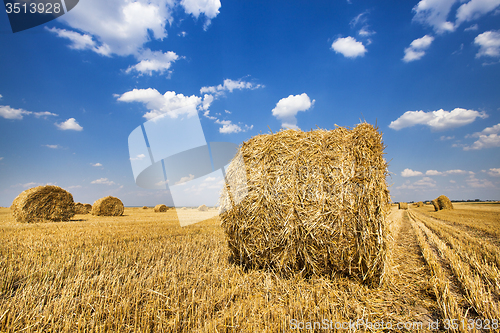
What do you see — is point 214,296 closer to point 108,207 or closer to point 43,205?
point 43,205

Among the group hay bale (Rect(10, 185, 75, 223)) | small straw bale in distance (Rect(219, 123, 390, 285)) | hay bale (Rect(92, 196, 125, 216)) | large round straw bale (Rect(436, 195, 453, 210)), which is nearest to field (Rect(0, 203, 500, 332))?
small straw bale in distance (Rect(219, 123, 390, 285))

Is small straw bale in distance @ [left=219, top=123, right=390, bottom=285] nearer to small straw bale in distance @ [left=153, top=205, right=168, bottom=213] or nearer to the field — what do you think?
the field

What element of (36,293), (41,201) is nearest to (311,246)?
(36,293)

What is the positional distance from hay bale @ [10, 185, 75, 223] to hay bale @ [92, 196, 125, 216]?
2.44 m

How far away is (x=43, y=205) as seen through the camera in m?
12.0

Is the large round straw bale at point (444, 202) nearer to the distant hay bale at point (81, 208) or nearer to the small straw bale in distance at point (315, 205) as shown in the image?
the small straw bale in distance at point (315, 205)

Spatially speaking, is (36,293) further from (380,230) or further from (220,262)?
(380,230)

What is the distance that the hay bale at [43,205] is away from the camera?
36.9 feet

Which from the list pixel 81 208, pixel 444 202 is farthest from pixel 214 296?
pixel 444 202

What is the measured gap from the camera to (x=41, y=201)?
11922 mm

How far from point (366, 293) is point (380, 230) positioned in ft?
3.08

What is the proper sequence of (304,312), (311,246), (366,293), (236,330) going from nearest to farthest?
1. (236,330)
2. (304,312)
3. (366,293)
4. (311,246)

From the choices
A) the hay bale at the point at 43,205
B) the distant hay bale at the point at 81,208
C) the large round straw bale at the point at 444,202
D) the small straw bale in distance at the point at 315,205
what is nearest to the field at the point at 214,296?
the small straw bale in distance at the point at 315,205

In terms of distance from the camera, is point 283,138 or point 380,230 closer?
point 380,230
